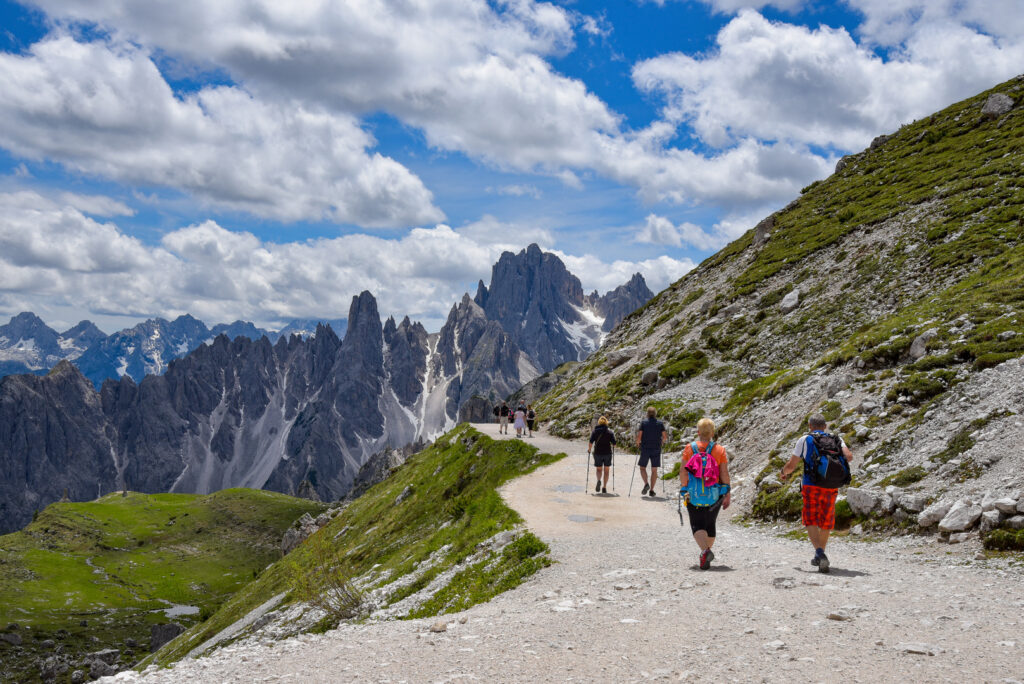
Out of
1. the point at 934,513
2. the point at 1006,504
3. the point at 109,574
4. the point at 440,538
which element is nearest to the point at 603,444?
the point at 440,538

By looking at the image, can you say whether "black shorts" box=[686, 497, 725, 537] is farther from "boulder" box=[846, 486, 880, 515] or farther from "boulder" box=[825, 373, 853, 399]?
"boulder" box=[825, 373, 853, 399]

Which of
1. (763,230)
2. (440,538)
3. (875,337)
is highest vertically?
(763,230)

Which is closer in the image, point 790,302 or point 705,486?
point 705,486

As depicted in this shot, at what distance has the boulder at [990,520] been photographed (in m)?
13.6

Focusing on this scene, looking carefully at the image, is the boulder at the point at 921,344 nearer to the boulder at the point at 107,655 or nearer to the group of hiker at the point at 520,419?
the group of hiker at the point at 520,419

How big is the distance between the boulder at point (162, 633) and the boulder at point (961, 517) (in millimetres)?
128456

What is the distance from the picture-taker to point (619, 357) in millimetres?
58125

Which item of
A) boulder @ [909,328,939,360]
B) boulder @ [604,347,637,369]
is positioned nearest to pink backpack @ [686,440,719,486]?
boulder @ [909,328,939,360]

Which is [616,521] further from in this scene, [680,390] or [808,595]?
[680,390]

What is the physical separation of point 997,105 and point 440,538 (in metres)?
71.1

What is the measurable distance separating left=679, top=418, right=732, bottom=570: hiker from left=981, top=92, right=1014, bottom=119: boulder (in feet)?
221

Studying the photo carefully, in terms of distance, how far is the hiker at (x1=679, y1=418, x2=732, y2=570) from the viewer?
14352mm

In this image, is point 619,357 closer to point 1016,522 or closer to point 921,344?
point 921,344

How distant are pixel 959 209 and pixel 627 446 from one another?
30.8 meters
